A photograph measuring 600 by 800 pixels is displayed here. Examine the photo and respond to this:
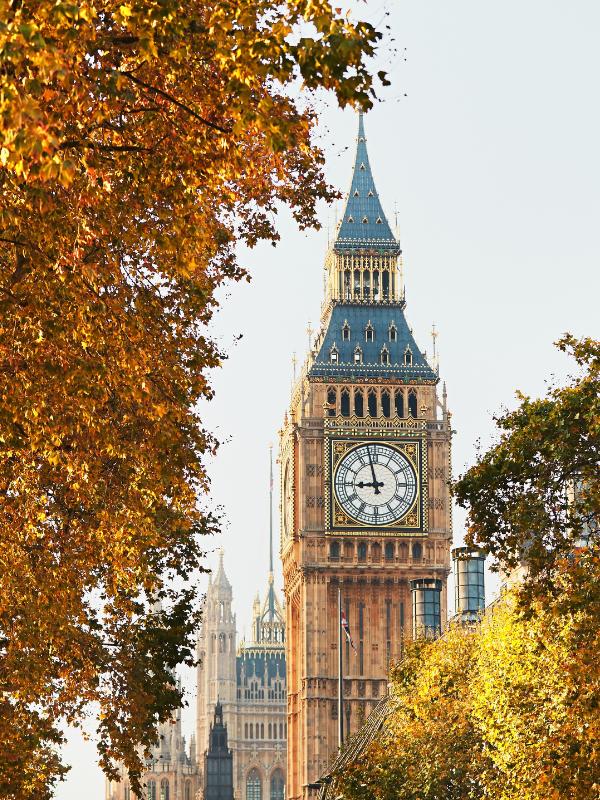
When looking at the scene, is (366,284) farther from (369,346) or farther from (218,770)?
(218,770)

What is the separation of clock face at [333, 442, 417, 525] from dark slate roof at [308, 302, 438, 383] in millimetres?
6122

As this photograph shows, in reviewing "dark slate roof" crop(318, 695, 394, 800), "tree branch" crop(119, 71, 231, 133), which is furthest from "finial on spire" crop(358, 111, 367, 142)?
"tree branch" crop(119, 71, 231, 133)

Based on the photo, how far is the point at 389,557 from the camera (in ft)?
376

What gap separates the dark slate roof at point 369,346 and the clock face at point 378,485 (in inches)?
241

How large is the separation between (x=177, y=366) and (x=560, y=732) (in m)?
13.7

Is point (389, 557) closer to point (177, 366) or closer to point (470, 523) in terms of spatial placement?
point (470, 523)

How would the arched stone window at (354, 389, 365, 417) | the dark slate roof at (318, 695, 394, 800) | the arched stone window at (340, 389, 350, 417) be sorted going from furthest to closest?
the arched stone window at (340, 389, 350, 417) < the arched stone window at (354, 389, 365, 417) < the dark slate roof at (318, 695, 394, 800)

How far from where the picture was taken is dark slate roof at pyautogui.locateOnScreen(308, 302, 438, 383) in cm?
11762

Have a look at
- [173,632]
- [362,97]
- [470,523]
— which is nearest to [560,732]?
[470,523]

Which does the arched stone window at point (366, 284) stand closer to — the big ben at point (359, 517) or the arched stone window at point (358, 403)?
the big ben at point (359, 517)

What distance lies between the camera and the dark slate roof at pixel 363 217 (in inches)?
4877

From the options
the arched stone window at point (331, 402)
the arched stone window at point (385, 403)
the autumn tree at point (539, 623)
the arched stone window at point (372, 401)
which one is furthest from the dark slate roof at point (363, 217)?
the autumn tree at point (539, 623)

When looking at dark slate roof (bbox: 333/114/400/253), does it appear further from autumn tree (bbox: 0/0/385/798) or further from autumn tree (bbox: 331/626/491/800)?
autumn tree (bbox: 0/0/385/798)

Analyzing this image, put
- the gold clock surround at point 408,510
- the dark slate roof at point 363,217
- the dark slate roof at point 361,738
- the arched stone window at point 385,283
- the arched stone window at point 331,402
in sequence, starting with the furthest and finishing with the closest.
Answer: the arched stone window at point 385,283
the dark slate roof at point 363,217
the arched stone window at point 331,402
the gold clock surround at point 408,510
the dark slate roof at point 361,738
